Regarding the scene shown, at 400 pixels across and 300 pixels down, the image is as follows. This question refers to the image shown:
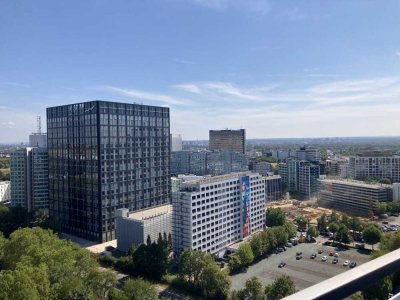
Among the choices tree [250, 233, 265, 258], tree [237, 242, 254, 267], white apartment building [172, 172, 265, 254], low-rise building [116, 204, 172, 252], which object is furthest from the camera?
low-rise building [116, 204, 172, 252]

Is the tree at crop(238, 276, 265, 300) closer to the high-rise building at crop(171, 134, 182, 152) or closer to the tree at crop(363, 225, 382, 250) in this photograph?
the tree at crop(363, 225, 382, 250)

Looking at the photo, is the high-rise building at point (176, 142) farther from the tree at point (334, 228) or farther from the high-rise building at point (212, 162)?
the tree at point (334, 228)

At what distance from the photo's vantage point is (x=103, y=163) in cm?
1458

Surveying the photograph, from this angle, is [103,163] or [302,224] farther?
[302,224]

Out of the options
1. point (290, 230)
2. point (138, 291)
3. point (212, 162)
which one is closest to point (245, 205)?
point (290, 230)

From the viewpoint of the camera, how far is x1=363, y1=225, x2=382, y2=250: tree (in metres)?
13.1

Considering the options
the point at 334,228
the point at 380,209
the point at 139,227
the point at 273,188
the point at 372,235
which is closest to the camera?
the point at 139,227

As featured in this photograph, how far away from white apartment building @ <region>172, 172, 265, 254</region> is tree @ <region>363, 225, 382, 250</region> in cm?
408

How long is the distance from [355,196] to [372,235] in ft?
26.1

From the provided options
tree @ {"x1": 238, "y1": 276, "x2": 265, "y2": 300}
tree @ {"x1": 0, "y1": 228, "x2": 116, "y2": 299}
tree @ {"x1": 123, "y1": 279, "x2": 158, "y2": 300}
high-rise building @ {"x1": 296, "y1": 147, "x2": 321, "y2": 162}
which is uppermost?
high-rise building @ {"x1": 296, "y1": 147, "x2": 321, "y2": 162}

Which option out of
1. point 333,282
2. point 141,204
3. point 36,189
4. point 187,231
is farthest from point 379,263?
point 36,189

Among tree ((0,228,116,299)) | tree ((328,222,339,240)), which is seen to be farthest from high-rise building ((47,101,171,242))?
tree ((328,222,339,240))

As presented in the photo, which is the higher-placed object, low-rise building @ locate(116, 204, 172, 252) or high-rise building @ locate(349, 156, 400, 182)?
high-rise building @ locate(349, 156, 400, 182)

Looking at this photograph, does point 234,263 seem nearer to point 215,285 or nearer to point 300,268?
point 215,285
